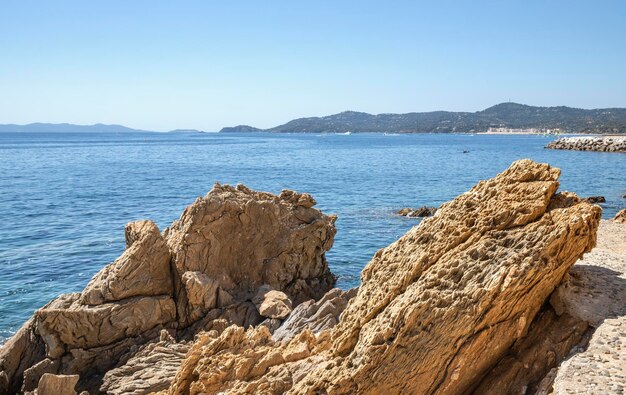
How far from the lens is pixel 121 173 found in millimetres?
80188

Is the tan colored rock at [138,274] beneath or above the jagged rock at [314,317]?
above

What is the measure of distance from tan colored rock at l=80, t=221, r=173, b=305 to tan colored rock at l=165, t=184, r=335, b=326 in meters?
0.57

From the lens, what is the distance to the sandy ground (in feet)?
24.8

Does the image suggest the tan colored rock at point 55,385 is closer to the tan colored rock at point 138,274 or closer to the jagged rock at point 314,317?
the tan colored rock at point 138,274

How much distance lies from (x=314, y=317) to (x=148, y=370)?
14.6 ft

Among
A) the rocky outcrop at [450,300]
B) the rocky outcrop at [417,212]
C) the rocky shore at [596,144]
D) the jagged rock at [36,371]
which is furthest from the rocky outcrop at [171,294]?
the rocky shore at [596,144]

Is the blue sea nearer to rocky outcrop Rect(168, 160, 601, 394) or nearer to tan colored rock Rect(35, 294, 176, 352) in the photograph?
tan colored rock Rect(35, 294, 176, 352)

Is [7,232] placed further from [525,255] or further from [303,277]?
[525,255]

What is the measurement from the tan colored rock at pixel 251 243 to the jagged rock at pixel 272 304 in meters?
0.57

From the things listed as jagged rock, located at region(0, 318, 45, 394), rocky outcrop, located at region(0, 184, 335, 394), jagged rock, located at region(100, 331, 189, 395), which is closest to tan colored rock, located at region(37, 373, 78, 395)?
rocky outcrop, located at region(0, 184, 335, 394)

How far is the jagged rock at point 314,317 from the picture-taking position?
14839mm

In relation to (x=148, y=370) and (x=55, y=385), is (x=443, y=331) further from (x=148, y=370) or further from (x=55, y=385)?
(x=55, y=385)

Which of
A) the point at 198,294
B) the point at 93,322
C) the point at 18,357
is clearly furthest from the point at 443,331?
the point at 18,357

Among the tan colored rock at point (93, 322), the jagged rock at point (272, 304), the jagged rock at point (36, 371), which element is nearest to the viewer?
the jagged rock at point (36, 371)
